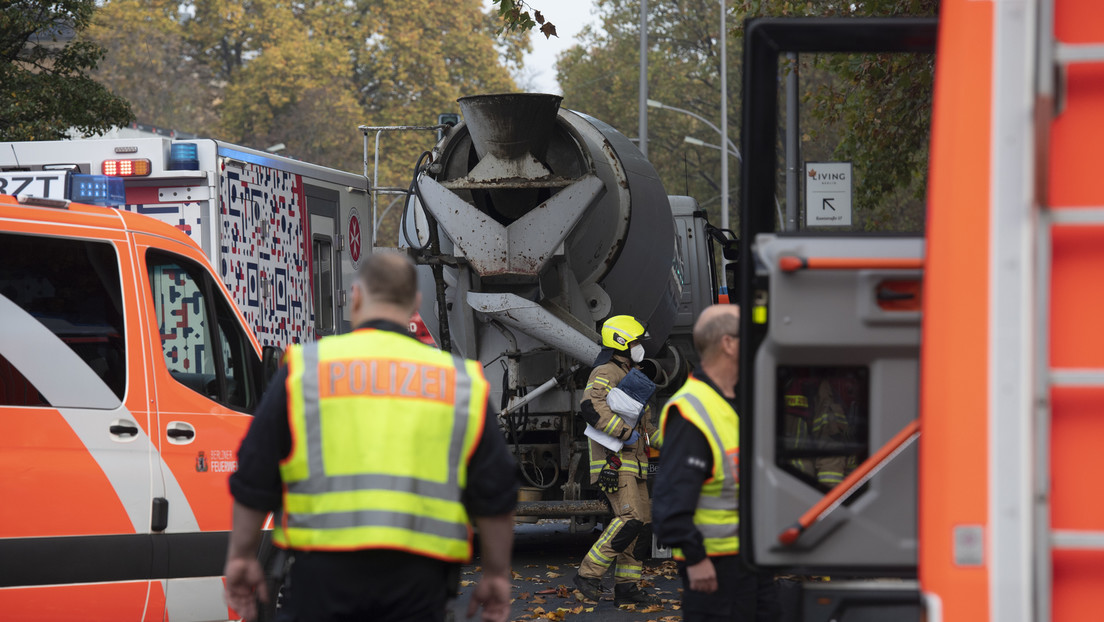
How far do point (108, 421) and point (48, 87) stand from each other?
12483mm

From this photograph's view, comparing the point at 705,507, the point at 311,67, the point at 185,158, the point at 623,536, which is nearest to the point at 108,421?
the point at 705,507

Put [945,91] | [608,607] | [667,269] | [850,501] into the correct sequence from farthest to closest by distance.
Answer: [667,269], [608,607], [850,501], [945,91]

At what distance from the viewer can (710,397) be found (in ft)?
16.2

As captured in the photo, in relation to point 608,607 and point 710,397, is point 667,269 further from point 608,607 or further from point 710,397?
point 710,397

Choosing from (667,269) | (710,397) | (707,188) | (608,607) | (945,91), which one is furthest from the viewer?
(707,188)

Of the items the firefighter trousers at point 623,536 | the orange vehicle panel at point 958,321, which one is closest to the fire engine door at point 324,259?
the firefighter trousers at point 623,536

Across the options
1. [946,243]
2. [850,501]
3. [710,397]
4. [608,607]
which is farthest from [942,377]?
[608,607]

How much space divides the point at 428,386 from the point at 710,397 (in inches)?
57.5

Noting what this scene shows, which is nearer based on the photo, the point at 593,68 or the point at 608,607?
the point at 608,607

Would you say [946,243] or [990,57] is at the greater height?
[990,57]

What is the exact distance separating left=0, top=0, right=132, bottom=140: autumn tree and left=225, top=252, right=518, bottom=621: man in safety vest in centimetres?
1358

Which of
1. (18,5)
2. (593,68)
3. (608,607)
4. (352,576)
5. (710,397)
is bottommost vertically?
(608,607)

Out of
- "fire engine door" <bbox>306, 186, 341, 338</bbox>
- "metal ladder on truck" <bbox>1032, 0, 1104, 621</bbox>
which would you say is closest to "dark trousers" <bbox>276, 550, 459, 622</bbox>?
"metal ladder on truck" <bbox>1032, 0, 1104, 621</bbox>

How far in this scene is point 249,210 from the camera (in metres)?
9.62
